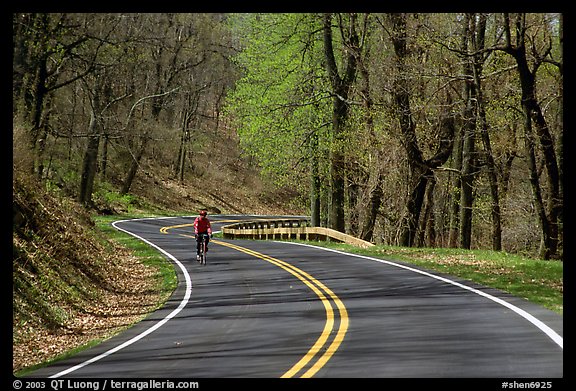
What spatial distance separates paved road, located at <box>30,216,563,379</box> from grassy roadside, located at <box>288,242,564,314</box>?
757 mm

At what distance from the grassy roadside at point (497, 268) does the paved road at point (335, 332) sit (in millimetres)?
757

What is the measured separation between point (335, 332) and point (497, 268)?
1037 centimetres

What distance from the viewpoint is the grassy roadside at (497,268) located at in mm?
17312

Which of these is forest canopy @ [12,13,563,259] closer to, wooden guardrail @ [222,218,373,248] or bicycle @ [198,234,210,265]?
wooden guardrail @ [222,218,373,248]

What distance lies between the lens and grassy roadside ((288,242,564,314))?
17.3 meters

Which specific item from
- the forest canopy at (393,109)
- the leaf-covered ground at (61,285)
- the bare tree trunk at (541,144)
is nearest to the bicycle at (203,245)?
the leaf-covered ground at (61,285)

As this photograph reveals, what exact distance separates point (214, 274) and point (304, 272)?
2.99 meters

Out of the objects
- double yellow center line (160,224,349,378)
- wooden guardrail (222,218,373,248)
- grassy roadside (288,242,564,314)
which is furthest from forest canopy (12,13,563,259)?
double yellow center line (160,224,349,378)

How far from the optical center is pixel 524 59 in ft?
81.5

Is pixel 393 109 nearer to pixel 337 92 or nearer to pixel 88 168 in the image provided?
pixel 337 92

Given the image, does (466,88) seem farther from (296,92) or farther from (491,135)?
(296,92)

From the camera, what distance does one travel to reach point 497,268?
72.2 feet

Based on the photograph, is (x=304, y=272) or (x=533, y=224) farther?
(x=533, y=224)
